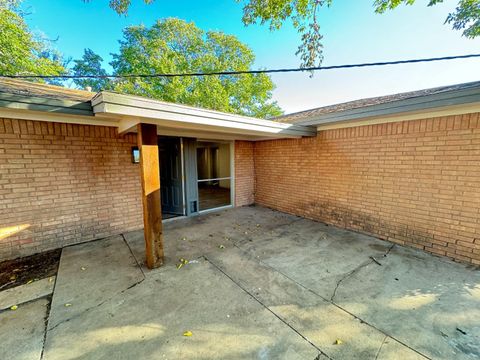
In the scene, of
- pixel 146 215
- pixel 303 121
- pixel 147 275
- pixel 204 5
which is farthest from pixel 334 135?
pixel 204 5

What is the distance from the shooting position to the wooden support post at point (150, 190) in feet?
9.72

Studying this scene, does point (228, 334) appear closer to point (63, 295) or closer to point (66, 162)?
point (63, 295)

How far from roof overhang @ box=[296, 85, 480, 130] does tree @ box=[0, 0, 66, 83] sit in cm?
1212

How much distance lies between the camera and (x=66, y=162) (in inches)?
151

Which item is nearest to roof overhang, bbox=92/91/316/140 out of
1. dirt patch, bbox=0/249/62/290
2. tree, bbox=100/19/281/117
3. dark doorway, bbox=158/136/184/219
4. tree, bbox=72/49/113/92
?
dark doorway, bbox=158/136/184/219

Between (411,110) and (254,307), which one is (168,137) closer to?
(254,307)

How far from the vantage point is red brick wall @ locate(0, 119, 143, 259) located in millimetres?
3379

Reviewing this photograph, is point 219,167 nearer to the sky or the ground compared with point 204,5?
nearer to the ground

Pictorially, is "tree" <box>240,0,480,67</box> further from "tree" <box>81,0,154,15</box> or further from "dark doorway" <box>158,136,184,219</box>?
"dark doorway" <box>158,136,184,219</box>

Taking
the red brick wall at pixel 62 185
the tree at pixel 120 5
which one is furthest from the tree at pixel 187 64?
the red brick wall at pixel 62 185

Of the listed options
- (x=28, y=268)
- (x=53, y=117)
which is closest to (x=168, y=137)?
(x=53, y=117)

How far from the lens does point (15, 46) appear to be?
→ 322 inches

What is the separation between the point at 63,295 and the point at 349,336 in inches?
133

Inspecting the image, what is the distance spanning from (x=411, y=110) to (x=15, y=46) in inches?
545
